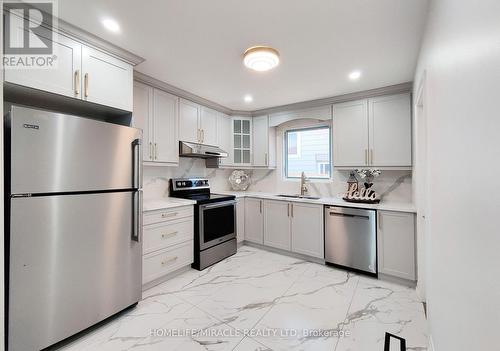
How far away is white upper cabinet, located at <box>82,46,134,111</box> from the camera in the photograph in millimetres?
1904

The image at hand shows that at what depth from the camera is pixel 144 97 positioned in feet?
8.88

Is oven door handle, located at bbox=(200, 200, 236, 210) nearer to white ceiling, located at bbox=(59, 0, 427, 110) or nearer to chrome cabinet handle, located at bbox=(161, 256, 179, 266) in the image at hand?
chrome cabinet handle, located at bbox=(161, 256, 179, 266)

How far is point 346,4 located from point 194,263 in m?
3.14

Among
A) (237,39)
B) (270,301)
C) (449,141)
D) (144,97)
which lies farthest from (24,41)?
(270,301)

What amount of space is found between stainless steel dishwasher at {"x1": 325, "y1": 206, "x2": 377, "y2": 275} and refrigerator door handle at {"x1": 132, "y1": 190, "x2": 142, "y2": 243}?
7.68 ft

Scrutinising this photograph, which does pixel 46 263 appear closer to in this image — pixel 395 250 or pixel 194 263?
pixel 194 263

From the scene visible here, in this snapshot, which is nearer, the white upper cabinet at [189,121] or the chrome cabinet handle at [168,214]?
the chrome cabinet handle at [168,214]

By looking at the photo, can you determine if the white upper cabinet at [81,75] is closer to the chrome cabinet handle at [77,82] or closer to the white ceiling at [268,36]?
the chrome cabinet handle at [77,82]

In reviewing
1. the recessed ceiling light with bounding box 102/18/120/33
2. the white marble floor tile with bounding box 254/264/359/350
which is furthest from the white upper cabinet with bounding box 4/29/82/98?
the white marble floor tile with bounding box 254/264/359/350

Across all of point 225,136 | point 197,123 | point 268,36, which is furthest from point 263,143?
point 268,36

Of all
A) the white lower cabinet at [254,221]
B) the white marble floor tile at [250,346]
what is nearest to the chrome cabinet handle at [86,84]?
the white marble floor tile at [250,346]

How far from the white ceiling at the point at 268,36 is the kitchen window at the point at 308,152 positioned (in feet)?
3.78

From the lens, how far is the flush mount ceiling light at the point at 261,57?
77.6 inches

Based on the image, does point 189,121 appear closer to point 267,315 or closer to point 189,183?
point 189,183
